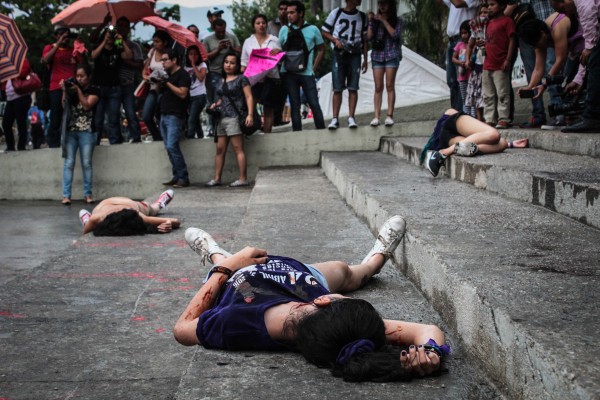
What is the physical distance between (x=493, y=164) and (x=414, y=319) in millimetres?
2596

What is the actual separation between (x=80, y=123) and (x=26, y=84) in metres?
1.81

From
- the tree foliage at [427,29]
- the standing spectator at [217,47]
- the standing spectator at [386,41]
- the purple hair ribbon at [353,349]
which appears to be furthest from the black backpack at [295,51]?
the tree foliage at [427,29]

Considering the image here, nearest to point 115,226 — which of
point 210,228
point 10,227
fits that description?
point 210,228

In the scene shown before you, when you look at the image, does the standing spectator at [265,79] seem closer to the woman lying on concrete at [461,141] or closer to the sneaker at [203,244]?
the woman lying on concrete at [461,141]

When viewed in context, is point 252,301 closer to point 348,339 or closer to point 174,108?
point 348,339

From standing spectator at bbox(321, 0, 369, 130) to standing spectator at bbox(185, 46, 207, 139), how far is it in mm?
1878

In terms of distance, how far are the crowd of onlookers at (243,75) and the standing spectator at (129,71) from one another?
0.01 metres

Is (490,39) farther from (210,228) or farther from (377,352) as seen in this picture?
(377,352)

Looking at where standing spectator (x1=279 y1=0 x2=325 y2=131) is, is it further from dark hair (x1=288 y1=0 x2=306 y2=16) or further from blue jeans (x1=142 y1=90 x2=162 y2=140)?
blue jeans (x1=142 y1=90 x2=162 y2=140)

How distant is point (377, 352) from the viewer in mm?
2469

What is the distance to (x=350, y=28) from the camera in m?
9.88

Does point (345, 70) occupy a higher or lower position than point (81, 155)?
higher

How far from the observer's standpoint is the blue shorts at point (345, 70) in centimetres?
1002

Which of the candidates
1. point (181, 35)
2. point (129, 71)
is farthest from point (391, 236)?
point (129, 71)
